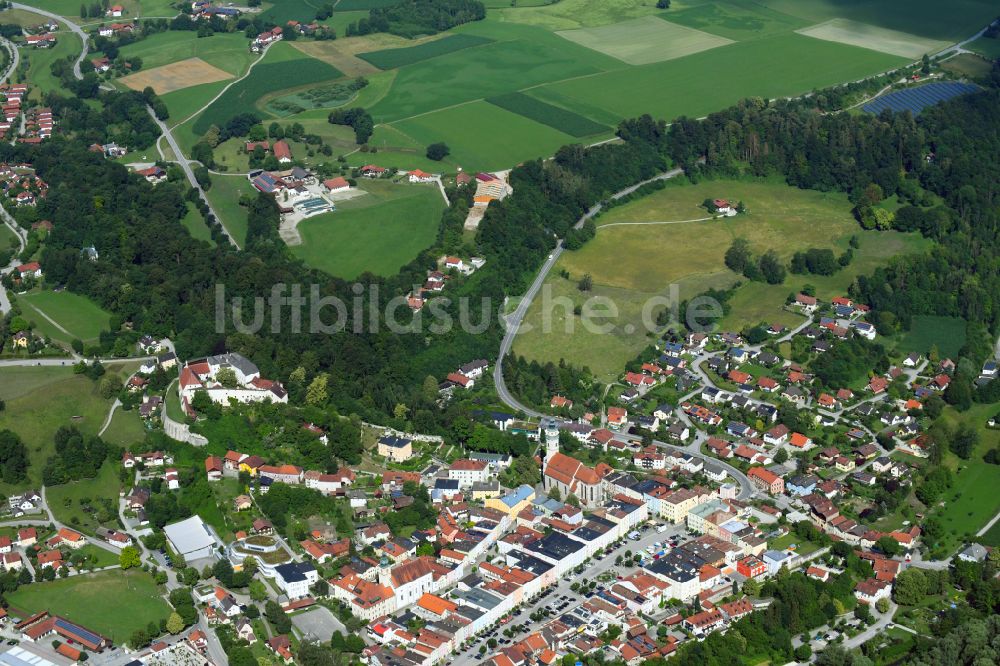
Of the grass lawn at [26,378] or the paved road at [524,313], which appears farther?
the paved road at [524,313]

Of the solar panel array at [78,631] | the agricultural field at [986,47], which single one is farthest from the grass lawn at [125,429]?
the agricultural field at [986,47]

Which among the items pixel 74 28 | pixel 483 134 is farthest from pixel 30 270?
pixel 74 28

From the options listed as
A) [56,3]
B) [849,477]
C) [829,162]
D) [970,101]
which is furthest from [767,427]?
[56,3]

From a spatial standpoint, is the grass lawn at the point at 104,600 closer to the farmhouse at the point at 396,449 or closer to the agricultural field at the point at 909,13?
the farmhouse at the point at 396,449

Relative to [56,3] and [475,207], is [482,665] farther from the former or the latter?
[56,3]

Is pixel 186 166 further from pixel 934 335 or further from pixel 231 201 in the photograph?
pixel 934 335
